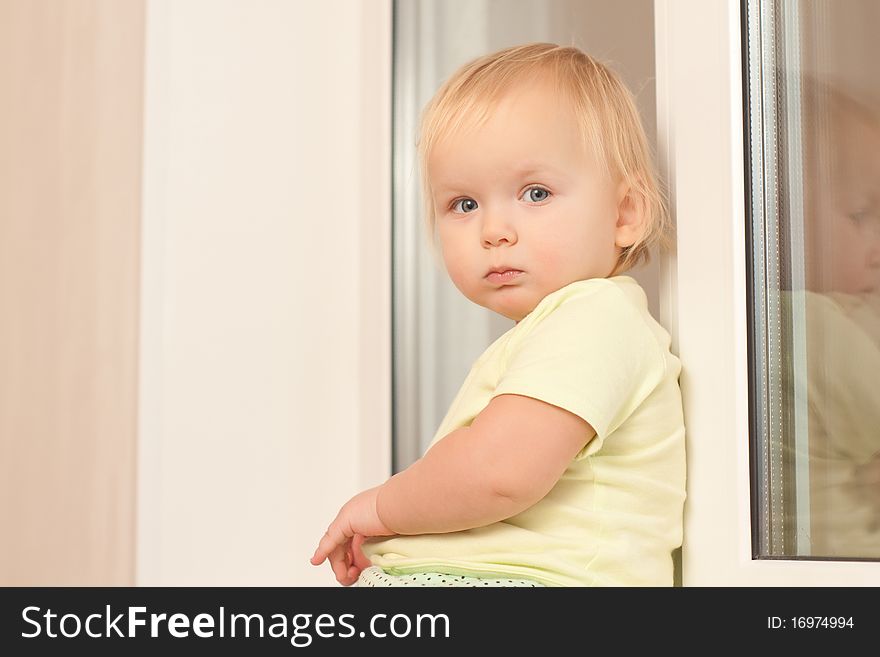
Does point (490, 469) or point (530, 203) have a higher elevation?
point (530, 203)

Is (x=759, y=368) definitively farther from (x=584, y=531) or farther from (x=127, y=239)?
(x=127, y=239)

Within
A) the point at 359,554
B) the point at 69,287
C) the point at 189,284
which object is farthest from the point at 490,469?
the point at 69,287

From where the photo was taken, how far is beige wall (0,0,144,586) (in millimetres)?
1540

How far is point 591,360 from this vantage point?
33.7 inches

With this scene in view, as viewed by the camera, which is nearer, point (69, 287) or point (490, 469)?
point (490, 469)

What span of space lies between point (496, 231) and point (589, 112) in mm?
141

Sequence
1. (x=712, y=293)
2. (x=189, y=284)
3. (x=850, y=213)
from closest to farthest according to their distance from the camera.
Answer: (x=850, y=213)
(x=712, y=293)
(x=189, y=284)

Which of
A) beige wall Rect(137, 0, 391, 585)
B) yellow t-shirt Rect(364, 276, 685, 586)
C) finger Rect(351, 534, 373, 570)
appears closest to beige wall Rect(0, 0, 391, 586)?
beige wall Rect(137, 0, 391, 585)

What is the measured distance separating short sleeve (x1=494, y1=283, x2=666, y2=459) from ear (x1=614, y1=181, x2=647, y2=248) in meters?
0.07

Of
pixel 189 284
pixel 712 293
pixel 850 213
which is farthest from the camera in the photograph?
pixel 189 284

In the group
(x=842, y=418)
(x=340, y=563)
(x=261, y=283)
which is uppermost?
(x=261, y=283)

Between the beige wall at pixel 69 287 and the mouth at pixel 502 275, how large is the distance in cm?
72

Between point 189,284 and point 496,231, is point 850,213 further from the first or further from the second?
point 189,284
